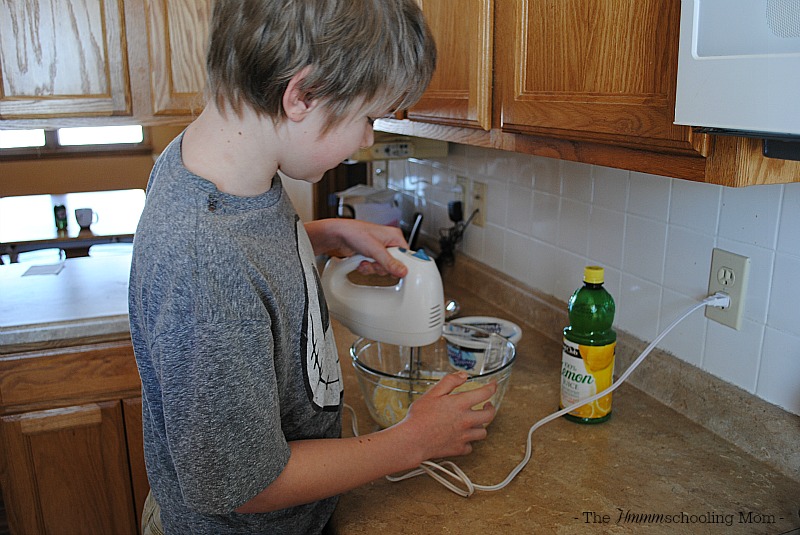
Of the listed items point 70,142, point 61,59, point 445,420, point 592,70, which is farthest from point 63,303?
point 70,142

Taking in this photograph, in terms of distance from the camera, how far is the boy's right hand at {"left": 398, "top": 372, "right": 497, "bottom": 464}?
88cm

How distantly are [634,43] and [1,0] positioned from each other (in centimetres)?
151

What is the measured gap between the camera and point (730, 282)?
1043 mm

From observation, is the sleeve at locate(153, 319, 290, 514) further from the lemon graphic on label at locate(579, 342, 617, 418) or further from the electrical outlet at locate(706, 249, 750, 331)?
the electrical outlet at locate(706, 249, 750, 331)

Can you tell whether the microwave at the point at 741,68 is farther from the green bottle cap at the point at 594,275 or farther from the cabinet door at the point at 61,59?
the cabinet door at the point at 61,59

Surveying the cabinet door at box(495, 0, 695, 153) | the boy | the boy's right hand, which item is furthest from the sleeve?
the cabinet door at box(495, 0, 695, 153)

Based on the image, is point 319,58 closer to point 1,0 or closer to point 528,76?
point 528,76

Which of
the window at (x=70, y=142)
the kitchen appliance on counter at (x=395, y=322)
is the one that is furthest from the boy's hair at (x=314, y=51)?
the window at (x=70, y=142)

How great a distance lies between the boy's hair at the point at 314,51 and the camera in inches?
26.7

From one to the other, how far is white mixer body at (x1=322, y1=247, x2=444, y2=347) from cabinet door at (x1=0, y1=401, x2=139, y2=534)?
2.81ft

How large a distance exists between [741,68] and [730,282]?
0.55 m

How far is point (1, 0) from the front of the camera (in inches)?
63.3

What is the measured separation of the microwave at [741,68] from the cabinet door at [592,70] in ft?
0.20

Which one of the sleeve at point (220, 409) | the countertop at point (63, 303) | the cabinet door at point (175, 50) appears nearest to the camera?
the sleeve at point (220, 409)
